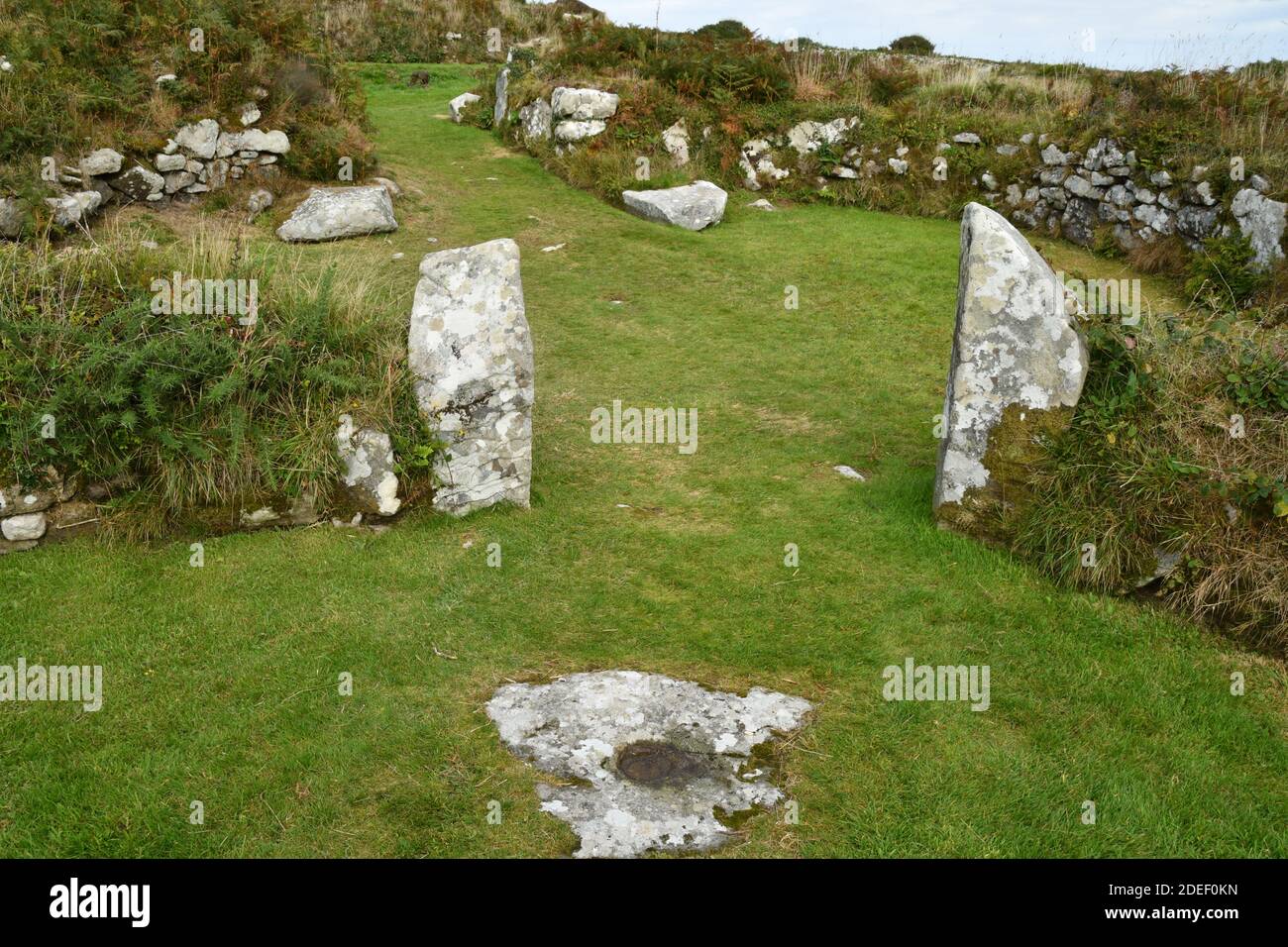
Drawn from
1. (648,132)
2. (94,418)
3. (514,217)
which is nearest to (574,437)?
(94,418)

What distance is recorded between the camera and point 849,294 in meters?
13.1

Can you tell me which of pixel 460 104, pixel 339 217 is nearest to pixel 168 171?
pixel 339 217

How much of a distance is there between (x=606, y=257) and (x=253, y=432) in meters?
8.20

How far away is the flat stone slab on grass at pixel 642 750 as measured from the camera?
4.57m

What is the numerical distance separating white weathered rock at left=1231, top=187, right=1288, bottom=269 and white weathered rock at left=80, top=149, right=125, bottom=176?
52.0 ft

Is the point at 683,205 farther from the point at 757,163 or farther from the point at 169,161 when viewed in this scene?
the point at 169,161

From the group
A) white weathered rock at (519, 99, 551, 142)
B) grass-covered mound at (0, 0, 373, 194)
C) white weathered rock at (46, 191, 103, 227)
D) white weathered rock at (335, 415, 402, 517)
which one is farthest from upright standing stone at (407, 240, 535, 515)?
white weathered rock at (519, 99, 551, 142)

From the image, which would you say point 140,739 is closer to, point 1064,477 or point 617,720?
point 617,720

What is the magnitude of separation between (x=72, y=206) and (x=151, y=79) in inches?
111

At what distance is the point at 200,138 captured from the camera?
14.1m

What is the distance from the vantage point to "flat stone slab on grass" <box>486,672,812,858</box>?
4.57 metres

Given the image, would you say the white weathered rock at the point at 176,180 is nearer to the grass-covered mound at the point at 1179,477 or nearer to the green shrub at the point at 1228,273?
the grass-covered mound at the point at 1179,477

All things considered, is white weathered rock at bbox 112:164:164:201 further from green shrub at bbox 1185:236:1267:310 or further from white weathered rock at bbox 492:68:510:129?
green shrub at bbox 1185:236:1267:310

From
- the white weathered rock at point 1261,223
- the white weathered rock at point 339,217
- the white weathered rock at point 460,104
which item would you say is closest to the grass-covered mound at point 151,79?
the white weathered rock at point 339,217
